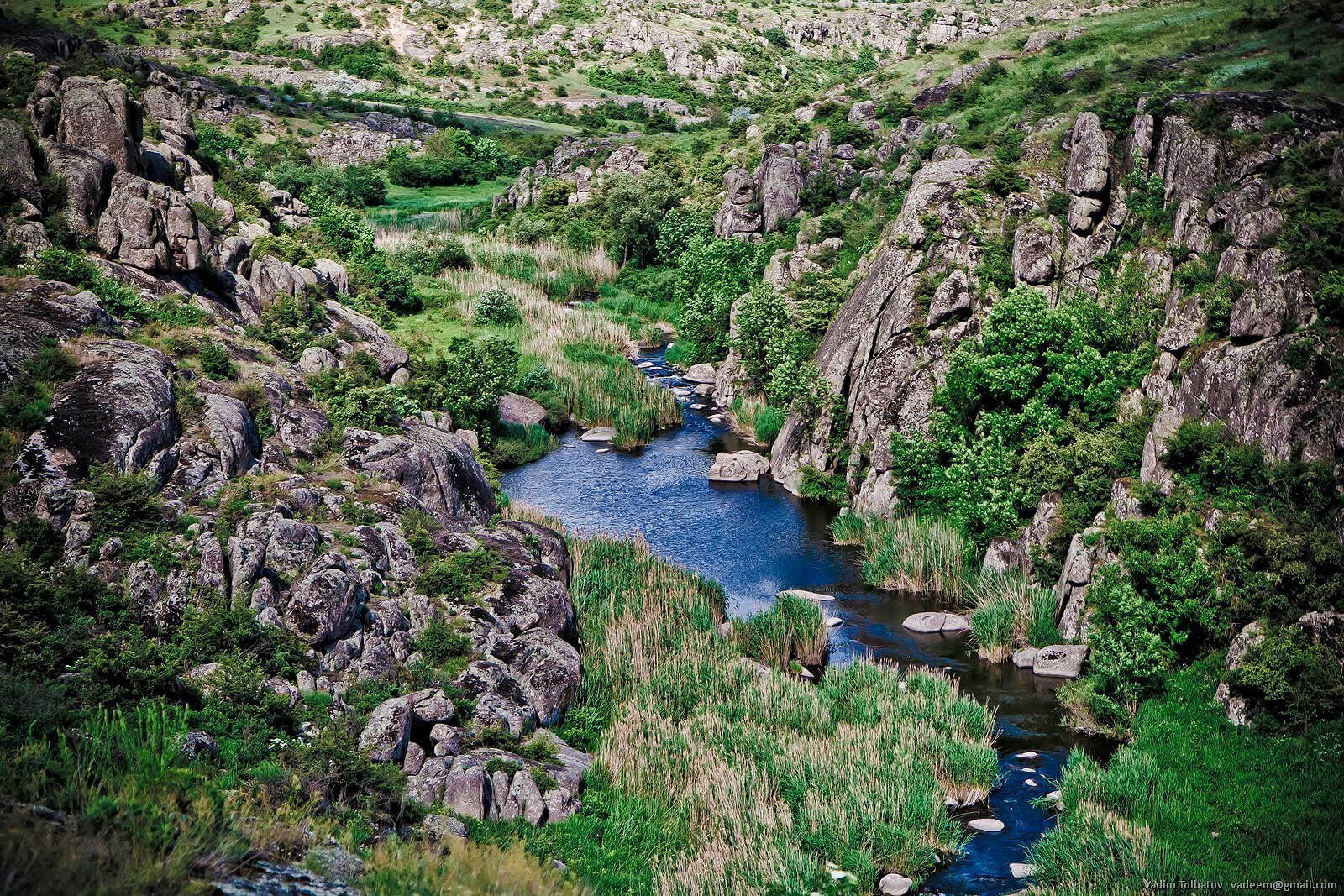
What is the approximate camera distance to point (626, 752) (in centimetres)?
2245

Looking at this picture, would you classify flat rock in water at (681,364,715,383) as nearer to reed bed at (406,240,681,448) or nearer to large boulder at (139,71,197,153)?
reed bed at (406,240,681,448)

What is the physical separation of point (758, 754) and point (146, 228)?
27.4 m

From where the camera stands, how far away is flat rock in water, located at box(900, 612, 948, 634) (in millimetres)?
32125

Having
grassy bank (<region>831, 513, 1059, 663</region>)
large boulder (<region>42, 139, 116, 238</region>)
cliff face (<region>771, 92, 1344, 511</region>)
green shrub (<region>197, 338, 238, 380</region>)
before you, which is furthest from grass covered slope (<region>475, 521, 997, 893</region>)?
large boulder (<region>42, 139, 116, 238</region>)

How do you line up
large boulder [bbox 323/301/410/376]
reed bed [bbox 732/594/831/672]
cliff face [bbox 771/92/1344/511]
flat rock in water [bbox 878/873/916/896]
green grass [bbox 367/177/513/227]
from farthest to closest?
green grass [bbox 367/177/513/227], large boulder [bbox 323/301/410/376], reed bed [bbox 732/594/831/672], cliff face [bbox 771/92/1344/511], flat rock in water [bbox 878/873/916/896]

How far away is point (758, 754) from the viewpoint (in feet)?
74.5

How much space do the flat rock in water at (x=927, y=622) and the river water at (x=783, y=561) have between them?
32 centimetres

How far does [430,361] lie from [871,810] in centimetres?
3435

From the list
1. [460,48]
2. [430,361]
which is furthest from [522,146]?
[430,361]

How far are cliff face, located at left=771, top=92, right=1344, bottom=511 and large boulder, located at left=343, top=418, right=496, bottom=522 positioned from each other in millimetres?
16243

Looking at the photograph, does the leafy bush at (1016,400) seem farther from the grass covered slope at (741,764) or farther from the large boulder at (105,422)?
the large boulder at (105,422)

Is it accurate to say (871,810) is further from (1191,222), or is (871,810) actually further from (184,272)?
(184,272)

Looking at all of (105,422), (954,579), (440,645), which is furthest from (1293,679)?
(105,422)

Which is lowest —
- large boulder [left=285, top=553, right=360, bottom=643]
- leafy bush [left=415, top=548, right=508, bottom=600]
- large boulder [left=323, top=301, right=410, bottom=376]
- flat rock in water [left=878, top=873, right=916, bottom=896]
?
flat rock in water [left=878, top=873, right=916, bottom=896]
